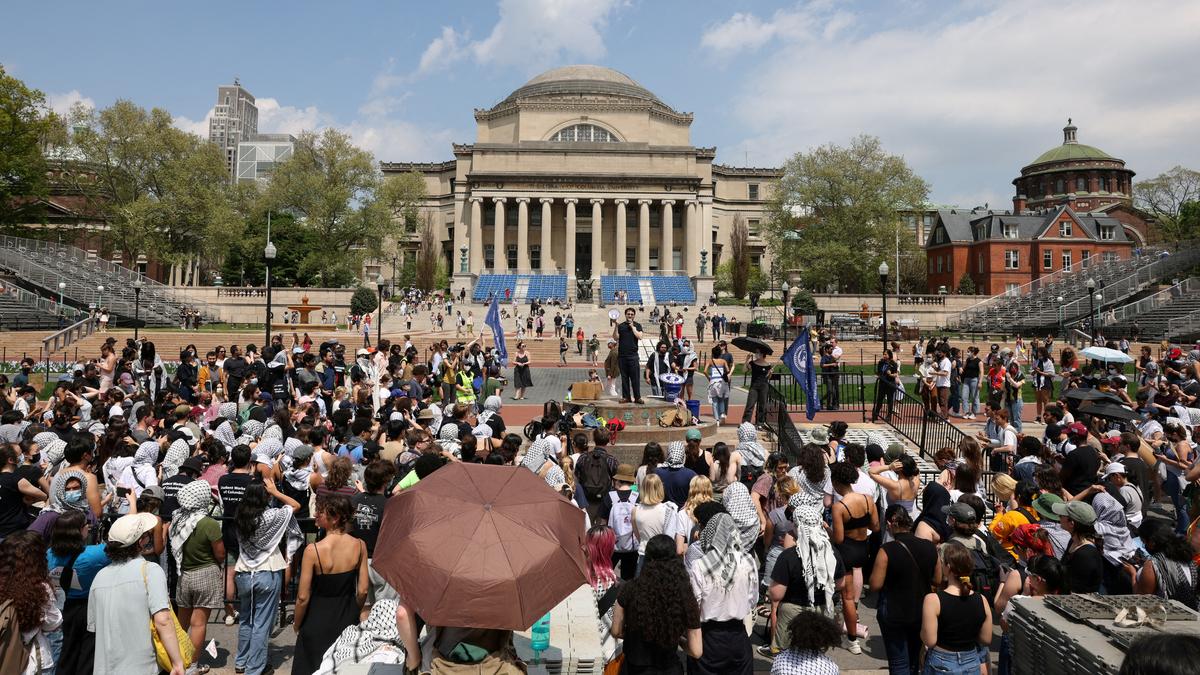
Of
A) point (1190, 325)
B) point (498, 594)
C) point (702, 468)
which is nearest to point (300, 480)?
point (702, 468)

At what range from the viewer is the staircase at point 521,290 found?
68375 mm

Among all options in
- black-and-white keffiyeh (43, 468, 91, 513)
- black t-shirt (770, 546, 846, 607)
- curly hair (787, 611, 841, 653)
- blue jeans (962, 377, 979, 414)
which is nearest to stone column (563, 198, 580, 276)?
blue jeans (962, 377, 979, 414)

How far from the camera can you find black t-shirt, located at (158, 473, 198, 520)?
23.4 feet

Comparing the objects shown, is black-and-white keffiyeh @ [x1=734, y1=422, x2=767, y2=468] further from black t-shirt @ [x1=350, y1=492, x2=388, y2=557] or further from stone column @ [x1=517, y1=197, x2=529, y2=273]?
stone column @ [x1=517, y1=197, x2=529, y2=273]

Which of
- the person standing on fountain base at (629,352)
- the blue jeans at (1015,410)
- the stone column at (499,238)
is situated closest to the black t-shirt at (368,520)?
the person standing on fountain base at (629,352)

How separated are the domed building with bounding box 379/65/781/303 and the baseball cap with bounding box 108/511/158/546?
205 feet

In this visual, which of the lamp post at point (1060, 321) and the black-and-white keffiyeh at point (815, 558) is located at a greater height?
the lamp post at point (1060, 321)

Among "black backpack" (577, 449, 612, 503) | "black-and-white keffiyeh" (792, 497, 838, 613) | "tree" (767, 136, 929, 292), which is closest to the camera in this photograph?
"black-and-white keffiyeh" (792, 497, 838, 613)

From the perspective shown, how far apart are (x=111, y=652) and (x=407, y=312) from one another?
50839 millimetres

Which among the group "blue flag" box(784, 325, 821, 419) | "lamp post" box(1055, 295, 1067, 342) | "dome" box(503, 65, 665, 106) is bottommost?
"blue flag" box(784, 325, 821, 419)

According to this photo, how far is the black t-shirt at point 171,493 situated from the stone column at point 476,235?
239 feet

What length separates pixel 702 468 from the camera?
9047 mm

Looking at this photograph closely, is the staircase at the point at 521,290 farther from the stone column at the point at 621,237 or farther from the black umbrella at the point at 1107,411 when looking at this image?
the black umbrella at the point at 1107,411

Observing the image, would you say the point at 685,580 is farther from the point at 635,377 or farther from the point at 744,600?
the point at 635,377
